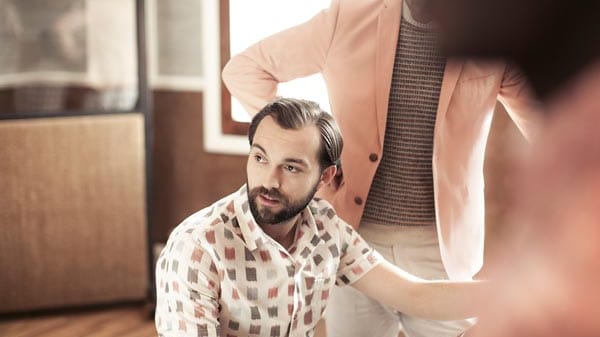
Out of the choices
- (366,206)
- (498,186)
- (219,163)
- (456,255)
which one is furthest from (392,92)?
(219,163)

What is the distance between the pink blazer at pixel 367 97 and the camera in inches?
69.2

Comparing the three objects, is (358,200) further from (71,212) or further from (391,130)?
(71,212)

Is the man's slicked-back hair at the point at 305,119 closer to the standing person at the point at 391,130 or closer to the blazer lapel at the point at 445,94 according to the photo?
the standing person at the point at 391,130

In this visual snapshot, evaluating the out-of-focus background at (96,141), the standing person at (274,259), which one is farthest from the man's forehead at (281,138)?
the out-of-focus background at (96,141)

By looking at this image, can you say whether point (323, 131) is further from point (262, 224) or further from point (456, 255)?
point (456, 255)

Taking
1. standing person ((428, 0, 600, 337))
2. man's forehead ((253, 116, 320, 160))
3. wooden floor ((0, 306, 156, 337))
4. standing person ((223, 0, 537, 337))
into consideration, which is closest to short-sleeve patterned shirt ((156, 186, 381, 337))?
man's forehead ((253, 116, 320, 160))

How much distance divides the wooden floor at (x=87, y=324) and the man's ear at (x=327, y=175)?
1859mm

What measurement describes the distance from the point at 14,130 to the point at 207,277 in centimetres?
205

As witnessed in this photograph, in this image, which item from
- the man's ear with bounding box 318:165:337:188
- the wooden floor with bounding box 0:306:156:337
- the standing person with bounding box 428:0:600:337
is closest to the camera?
the standing person with bounding box 428:0:600:337

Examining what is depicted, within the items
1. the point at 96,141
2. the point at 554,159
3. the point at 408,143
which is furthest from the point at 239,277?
the point at 96,141

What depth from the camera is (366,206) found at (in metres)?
1.85

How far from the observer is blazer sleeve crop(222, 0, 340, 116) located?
180 centimetres

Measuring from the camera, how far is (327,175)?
5.43 feet

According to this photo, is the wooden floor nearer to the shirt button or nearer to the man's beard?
the shirt button
